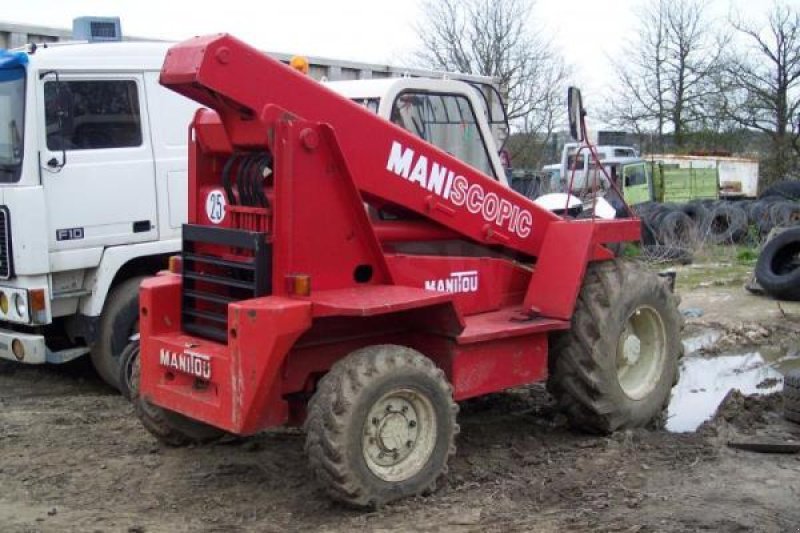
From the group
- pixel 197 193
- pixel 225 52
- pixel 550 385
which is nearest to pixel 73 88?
pixel 197 193

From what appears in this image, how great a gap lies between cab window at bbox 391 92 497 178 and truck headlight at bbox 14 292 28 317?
308cm

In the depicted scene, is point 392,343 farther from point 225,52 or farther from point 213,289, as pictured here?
point 225,52

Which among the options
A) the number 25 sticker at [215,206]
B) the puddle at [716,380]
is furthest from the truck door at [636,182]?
the number 25 sticker at [215,206]

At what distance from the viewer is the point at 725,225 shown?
17.6 meters

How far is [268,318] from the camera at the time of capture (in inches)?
169

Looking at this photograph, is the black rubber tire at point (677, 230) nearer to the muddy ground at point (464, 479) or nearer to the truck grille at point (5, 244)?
the muddy ground at point (464, 479)

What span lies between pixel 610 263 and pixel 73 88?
13.3ft

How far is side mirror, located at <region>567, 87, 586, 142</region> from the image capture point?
5.24 metres

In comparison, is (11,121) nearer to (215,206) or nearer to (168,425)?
(215,206)

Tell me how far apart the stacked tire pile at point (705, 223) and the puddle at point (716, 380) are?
6791 mm

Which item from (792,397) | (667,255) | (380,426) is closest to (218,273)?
(380,426)

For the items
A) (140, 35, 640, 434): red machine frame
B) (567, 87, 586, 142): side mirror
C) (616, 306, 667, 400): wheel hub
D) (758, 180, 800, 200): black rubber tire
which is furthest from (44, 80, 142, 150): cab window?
(758, 180, 800, 200): black rubber tire

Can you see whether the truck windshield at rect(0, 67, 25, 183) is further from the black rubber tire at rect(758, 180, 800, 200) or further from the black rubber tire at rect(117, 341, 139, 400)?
the black rubber tire at rect(758, 180, 800, 200)

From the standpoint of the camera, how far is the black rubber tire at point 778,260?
11.3 meters
